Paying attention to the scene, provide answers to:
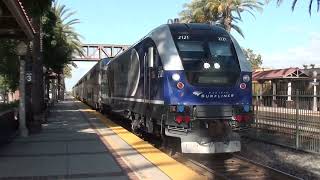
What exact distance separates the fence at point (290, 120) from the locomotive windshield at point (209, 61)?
2820 millimetres

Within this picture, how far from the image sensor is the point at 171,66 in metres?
13.1

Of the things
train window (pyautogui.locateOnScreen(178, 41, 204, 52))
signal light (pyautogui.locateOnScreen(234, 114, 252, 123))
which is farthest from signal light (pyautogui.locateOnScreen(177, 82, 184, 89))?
signal light (pyautogui.locateOnScreen(234, 114, 252, 123))

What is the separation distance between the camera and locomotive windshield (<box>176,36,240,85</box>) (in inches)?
516

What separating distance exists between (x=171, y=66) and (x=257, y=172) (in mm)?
3135

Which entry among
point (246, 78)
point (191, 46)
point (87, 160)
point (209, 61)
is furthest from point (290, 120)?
point (87, 160)

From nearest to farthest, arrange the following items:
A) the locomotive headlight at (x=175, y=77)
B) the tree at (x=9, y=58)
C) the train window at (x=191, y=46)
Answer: the locomotive headlight at (x=175, y=77), the train window at (x=191, y=46), the tree at (x=9, y=58)

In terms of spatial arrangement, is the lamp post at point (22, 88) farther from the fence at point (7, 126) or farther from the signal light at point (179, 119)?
the signal light at point (179, 119)

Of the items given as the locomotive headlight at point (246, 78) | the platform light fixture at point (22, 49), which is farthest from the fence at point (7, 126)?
the locomotive headlight at point (246, 78)

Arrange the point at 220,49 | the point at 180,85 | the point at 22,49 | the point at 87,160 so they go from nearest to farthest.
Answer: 1. the point at 87,160
2. the point at 180,85
3. the point at 220,49
4. the point at 22,49

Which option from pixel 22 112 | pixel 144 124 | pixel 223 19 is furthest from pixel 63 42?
pixel 144 124

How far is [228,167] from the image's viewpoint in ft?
42.3

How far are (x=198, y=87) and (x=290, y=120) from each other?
4994 millimetres

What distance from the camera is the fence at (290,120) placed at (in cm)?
1532

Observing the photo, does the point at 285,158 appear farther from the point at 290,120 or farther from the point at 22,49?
the point at 22,49
